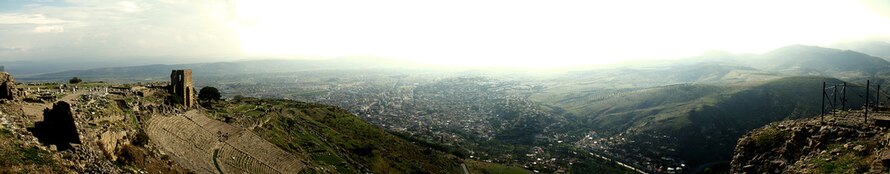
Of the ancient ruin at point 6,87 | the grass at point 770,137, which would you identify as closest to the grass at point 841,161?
the grass at point 770,137

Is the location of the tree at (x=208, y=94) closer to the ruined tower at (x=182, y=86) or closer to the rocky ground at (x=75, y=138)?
the ruined tower at (x=182, y=86)

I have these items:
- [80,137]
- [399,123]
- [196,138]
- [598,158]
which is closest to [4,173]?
[80,137]

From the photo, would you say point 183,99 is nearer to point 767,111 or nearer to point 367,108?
point 367,108

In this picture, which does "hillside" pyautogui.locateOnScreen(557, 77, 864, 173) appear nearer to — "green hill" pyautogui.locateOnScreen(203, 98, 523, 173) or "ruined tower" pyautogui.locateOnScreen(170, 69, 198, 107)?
"green hill" pyautogui.locateOnScreen(203, 98, 523, 173)

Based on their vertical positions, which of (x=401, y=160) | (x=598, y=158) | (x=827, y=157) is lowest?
(x=598, y=158)

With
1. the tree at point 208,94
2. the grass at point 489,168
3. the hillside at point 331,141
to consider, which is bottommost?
the grass at point 489,168

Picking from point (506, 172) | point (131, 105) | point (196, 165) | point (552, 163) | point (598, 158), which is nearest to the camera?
point (196, 165)

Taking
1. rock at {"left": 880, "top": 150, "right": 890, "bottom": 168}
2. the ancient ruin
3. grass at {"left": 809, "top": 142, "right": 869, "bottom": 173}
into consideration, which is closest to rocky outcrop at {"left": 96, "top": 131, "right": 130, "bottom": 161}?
the ancient ruin

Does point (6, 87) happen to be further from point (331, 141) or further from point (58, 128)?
point (331, 141)
